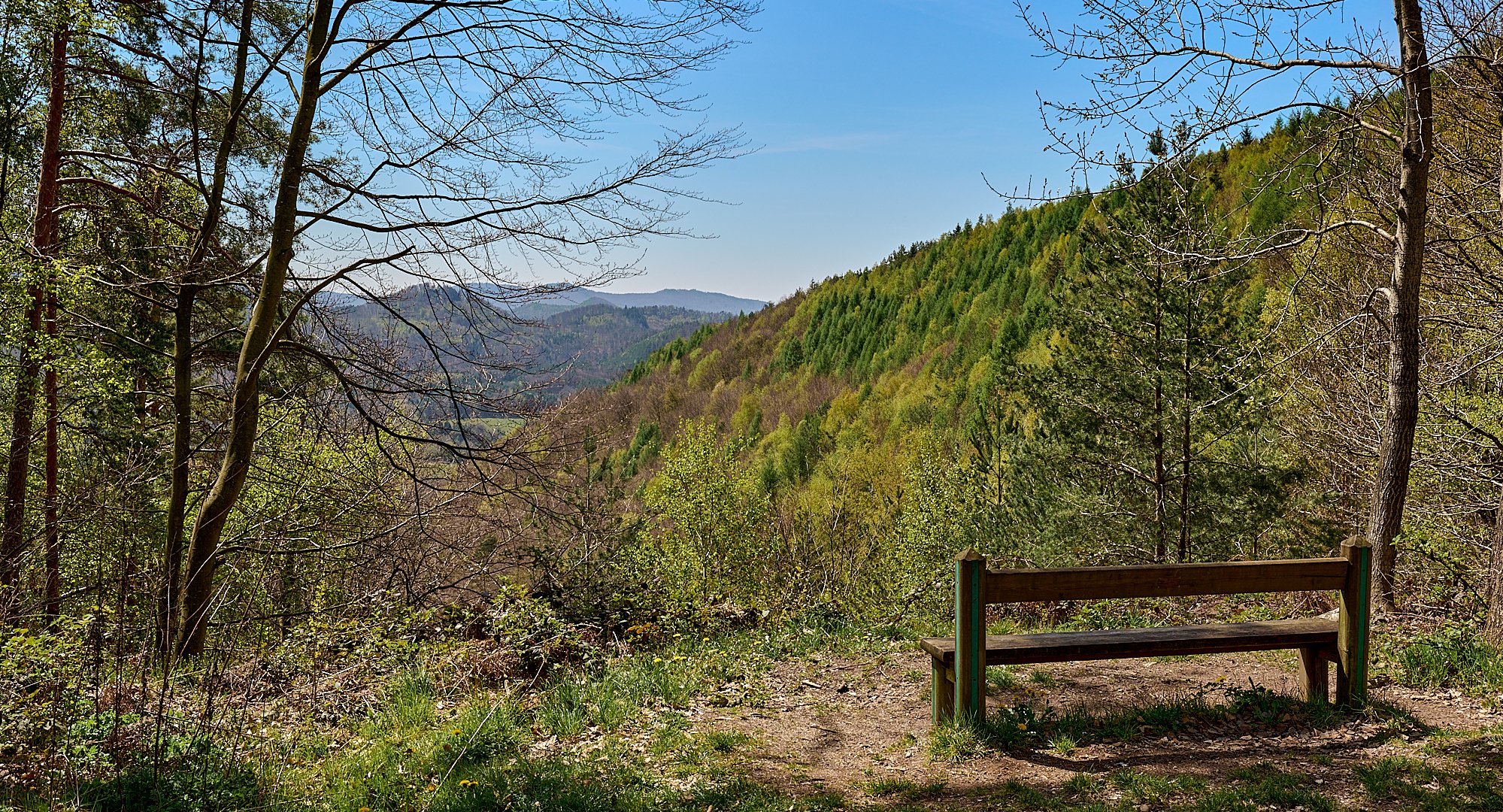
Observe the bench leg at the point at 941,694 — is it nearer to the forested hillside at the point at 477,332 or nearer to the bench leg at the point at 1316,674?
the bench leg at the point at 1316,674

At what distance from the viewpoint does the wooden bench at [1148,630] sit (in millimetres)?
4688

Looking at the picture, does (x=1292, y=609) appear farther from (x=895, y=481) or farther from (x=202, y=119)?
(x=895, y=481)

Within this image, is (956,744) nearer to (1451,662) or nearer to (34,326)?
(1451,662)

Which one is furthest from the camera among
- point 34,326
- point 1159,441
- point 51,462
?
point 1159,441

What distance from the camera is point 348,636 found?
25.1ft

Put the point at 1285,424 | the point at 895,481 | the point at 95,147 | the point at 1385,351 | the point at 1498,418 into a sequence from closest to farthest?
the point at 1498,418 → the point at 95,147 → the point at 1385,351 → the point at 1285,424 → the point at 895,481

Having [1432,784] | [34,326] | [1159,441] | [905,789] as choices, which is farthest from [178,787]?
[1159,441]

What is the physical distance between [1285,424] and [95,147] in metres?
17.8

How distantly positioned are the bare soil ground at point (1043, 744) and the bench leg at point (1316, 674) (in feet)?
0.81

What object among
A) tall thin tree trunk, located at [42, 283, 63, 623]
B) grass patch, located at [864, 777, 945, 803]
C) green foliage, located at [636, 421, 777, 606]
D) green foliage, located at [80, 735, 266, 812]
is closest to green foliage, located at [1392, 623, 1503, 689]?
grass patch, located at [864, 777, 945, 803]

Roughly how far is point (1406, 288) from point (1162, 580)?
3.45m

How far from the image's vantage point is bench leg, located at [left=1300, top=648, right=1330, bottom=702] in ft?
16.8

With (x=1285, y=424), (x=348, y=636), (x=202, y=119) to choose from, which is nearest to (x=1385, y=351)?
(x=1285, y=424)

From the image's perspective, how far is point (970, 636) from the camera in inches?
184
